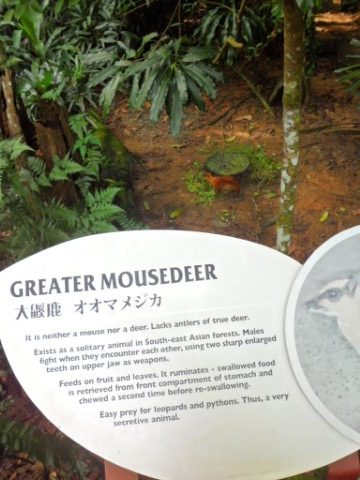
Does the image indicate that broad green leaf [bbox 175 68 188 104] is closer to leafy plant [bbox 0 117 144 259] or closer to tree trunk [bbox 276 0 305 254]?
tree trunk [bbox 276 0 305 254]

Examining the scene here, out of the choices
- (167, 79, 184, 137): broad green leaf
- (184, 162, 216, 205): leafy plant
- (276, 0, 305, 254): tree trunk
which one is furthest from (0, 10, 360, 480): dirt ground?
(167, 79, 184, 137): broad green leaf

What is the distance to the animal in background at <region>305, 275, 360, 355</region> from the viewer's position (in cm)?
166

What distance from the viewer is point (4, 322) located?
1670mm

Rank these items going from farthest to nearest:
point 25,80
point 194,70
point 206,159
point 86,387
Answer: point 206,159
point 25,80
point 194,70
point 86,387

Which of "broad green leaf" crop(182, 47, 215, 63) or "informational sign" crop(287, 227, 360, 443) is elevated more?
"broad green leaf" crop(182, 47, 215, 63)

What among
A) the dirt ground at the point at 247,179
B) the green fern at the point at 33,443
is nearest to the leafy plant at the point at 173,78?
the green fern at the point at 33,443

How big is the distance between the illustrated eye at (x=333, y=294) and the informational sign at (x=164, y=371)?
13 cm

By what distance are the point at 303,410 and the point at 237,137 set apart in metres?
2.79

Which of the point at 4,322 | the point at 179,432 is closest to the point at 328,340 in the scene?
the point at 179,432

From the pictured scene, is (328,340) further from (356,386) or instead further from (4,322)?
(4,322)

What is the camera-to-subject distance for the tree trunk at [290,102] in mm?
1853

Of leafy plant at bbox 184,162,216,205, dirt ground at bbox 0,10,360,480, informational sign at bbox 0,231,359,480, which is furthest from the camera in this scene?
leafy plant at bbox 184,162,216,205

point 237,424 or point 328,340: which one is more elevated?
point 328,340

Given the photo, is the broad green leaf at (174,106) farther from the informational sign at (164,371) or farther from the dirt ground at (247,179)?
the dirt ground at (247,179)
